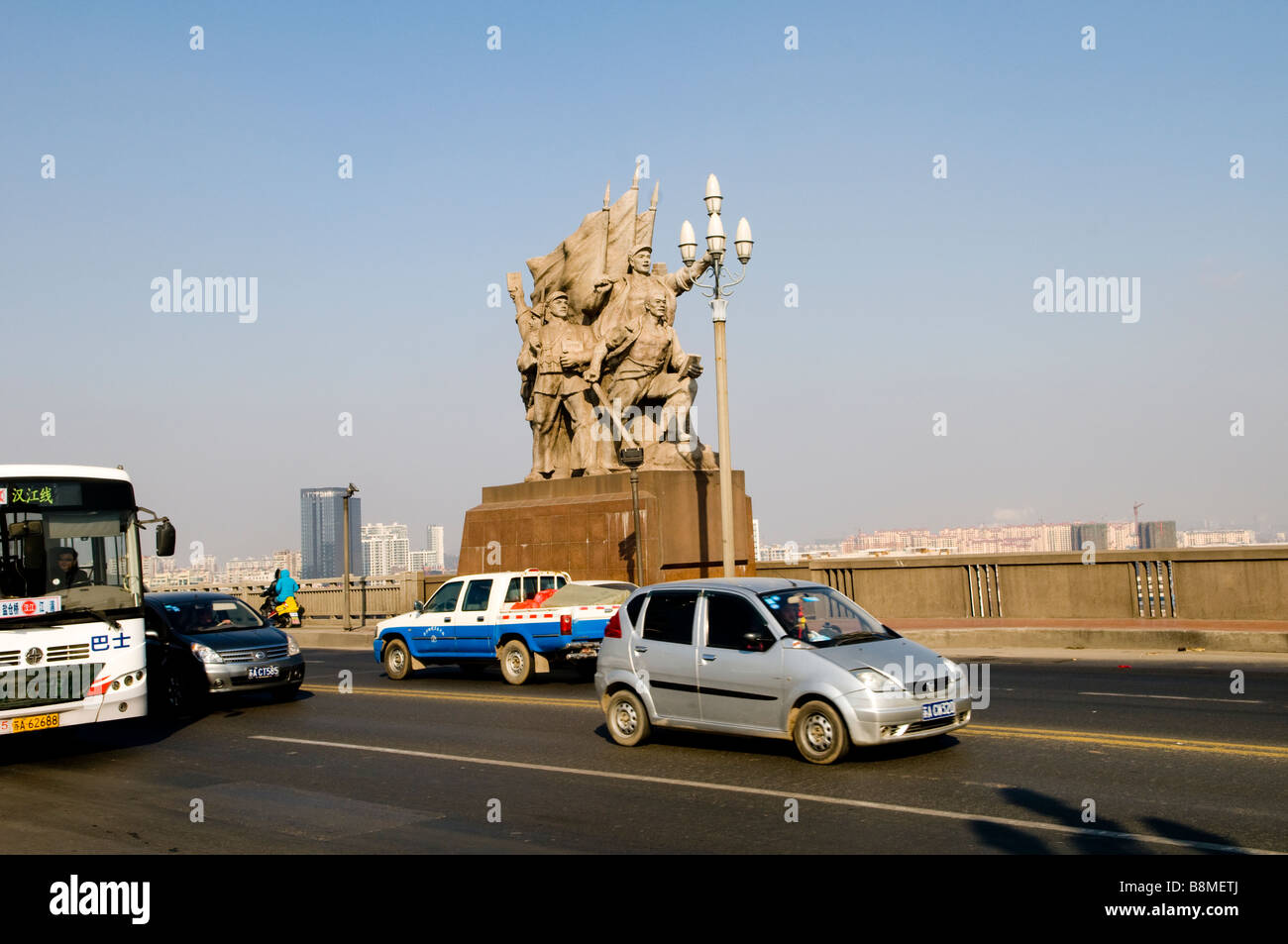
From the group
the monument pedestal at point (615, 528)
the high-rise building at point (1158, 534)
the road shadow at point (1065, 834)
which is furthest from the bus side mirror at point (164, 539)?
the high-rise building at point (1158, 534)

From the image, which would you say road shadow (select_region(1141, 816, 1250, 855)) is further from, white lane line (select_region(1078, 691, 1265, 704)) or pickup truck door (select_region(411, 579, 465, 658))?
pickup truck door (select_region(411, 579, 465, 658))

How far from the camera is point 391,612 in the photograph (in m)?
33.2

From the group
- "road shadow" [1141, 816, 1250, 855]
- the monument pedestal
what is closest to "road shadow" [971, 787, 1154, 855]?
"road shadow" [1141, 816, 1250, 855]

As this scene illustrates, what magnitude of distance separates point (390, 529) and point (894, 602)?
9855cm

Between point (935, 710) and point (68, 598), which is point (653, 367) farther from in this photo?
point (935, 710)

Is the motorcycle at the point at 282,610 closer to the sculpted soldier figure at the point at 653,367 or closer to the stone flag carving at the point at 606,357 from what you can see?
the stone flag carving at the point at 606,357

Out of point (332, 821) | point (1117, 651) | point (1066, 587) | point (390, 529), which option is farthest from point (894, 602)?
point (390, 529)

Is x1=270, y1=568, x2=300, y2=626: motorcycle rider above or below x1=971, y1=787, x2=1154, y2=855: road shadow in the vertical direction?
above

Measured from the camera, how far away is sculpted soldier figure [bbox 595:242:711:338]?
89.4 ft

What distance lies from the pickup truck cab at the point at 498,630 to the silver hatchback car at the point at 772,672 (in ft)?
18.2

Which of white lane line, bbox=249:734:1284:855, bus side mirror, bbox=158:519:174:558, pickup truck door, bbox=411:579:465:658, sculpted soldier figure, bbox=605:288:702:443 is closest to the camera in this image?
white lane line, bbox=249:734:1284:855

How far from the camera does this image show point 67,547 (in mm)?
12000

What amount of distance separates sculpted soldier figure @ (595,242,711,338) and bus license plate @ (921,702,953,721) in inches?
713
